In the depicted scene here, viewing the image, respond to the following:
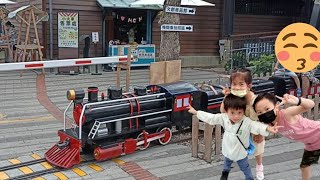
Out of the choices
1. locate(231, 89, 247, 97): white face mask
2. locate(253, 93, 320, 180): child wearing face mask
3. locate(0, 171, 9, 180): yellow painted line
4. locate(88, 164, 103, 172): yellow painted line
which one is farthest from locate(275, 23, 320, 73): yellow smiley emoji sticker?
locate(0, 171, 9, 180): yellow painted line

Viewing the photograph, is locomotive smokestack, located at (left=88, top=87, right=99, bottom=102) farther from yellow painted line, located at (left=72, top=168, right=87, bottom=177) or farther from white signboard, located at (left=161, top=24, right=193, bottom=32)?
white signboard, located at (left=161, top=24, right=193, bottom=32)

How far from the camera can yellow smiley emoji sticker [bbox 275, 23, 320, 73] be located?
447 centimetres

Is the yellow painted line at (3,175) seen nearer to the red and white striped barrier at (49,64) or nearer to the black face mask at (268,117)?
the red and white striped barrier at (49,64)

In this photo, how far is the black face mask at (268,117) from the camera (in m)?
4.22

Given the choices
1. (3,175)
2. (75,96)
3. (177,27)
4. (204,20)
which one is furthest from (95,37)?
(3,175)

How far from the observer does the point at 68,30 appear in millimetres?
14781

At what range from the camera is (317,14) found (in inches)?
394

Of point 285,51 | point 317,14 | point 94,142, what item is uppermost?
point 317,14

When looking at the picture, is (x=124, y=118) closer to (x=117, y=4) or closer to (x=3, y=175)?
(x=3, y=175)

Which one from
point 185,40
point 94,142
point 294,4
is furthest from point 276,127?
point 294,4

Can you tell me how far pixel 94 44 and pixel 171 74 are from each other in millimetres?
8647

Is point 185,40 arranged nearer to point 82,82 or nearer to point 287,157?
point 82,82

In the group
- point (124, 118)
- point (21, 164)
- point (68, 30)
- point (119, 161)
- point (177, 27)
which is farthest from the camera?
point (68, 30)

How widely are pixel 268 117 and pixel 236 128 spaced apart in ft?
1.47
